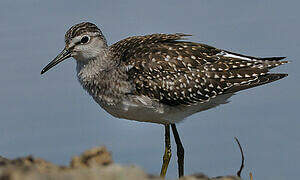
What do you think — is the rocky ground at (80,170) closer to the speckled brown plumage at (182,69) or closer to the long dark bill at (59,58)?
the speckled brown plumage at (182,69)

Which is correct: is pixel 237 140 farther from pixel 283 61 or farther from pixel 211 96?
pixel 283 61

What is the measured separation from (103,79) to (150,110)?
121 cm

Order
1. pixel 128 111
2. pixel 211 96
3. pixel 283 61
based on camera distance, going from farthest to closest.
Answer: pixel 283 61 → pixel 211 96 → pixel 128 111

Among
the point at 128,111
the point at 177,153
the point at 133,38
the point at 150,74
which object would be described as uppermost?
the point at 133,38

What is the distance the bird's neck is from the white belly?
0.20 metres

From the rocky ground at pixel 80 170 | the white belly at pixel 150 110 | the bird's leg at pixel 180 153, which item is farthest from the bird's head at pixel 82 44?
the rocky ground at pixel 80 170

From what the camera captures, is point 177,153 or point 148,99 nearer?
point 148,99

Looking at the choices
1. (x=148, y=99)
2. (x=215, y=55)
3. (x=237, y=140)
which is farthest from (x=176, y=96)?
(x=237, y=140)

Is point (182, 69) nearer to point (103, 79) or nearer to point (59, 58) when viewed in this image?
point (103, 79)

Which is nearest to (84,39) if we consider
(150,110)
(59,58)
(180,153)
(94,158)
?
(59,58)

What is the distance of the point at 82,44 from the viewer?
11.4 meters

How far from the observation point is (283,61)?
40.3 ft

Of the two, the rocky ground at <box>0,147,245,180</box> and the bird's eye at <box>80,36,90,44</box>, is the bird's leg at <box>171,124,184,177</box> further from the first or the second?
the rocky ground at <box>0,147,245,180</box>

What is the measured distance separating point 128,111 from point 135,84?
58cm
